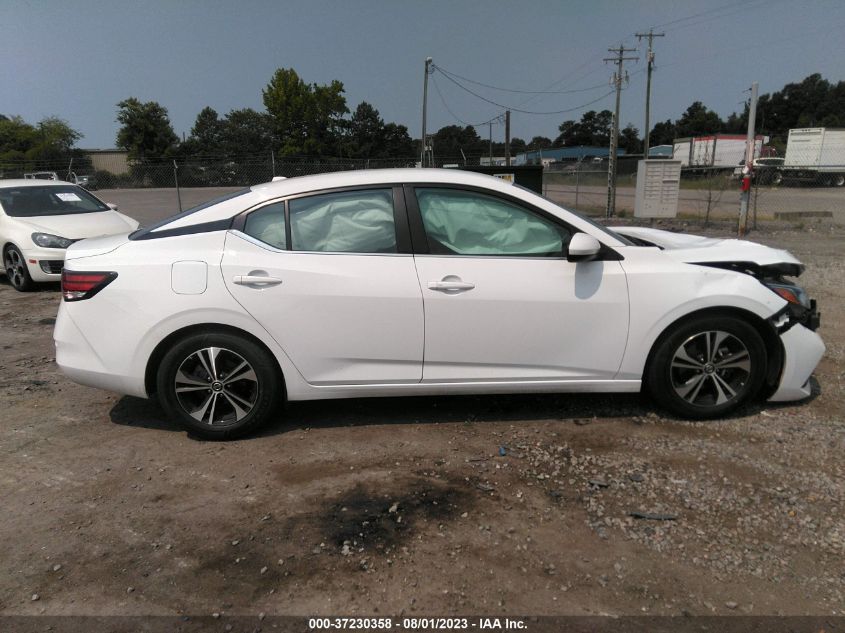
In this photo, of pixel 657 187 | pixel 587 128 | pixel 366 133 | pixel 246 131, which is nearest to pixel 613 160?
pixel 657 187

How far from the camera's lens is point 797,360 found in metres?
3.91

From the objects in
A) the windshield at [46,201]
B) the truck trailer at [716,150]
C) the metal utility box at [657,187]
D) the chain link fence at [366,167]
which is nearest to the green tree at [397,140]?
the truck trailer at [716,150]

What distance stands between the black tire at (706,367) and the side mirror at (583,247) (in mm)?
728

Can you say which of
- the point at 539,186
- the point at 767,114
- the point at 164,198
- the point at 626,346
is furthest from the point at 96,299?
the point at 767,114

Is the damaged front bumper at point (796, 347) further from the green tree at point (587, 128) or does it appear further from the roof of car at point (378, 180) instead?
the green tree at point (587, 128)

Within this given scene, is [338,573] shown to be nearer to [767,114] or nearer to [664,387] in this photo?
[664,387]

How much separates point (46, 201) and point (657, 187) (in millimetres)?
13410

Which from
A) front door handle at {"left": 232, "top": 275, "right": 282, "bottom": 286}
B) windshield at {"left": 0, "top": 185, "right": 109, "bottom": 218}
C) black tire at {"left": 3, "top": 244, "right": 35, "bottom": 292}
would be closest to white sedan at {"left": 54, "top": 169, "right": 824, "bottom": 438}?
front door handle at {"left": 232, "top": 275, "right": 282, "bottom": 286}

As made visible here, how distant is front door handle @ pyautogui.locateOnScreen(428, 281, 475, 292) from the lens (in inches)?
143

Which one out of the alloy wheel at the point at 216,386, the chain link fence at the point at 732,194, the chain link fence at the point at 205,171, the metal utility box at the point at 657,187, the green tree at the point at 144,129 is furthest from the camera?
the green tree at the point at 144,129

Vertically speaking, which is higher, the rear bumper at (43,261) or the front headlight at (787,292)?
the front headlight at (787,292)

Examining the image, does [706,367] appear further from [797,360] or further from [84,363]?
[84,363]

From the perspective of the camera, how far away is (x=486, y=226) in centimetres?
381

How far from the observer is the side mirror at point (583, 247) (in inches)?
141
